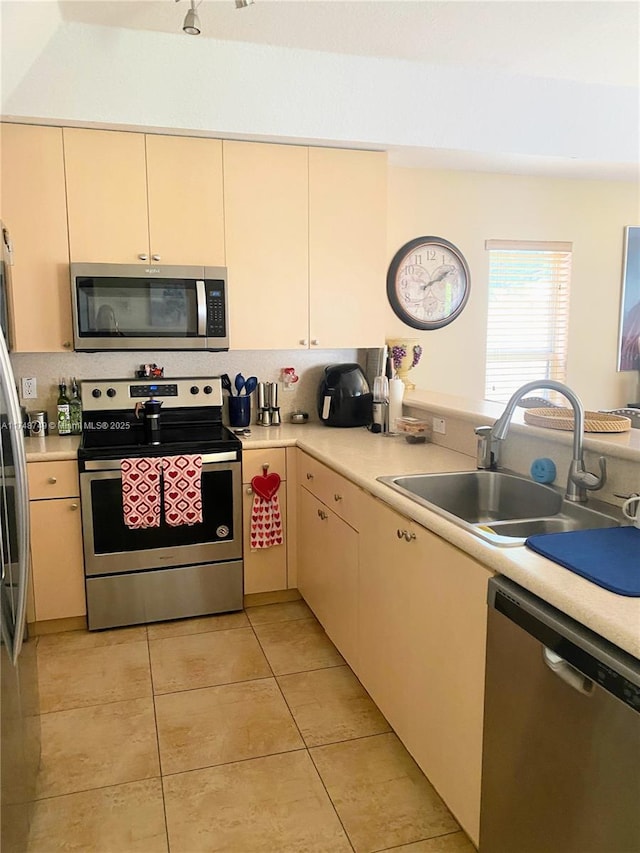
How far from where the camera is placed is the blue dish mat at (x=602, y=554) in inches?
54.6

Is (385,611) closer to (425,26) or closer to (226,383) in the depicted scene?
(226,383)

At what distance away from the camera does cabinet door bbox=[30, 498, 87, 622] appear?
295 centimetres

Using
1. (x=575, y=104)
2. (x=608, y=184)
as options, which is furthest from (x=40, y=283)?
(x=608, y=184)

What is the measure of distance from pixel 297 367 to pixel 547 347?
1878 mm

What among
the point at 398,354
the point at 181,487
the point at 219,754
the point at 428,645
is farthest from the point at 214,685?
the point at 398,354

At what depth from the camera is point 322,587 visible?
2.96 metres

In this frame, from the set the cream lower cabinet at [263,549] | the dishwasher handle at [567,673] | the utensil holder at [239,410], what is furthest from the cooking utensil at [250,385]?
the dishwasher handle at [567,673]

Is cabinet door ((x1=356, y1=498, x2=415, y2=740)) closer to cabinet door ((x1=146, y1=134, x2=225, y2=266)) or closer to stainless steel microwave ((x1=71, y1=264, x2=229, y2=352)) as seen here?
Result: stainless steel microwave ((x1=71, y1=264, x2=229, y2=352))

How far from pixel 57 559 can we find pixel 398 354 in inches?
82.9

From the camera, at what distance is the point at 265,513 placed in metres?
3.24

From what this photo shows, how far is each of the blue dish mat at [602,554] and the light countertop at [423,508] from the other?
0.02 metres

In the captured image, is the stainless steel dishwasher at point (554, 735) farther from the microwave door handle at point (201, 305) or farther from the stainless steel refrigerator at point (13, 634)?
the microwave door handle at point (201, 305)

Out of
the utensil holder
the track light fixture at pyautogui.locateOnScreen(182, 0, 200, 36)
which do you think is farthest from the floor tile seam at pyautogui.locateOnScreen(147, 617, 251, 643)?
the track light fixture at pyautogui.locateOnScreen(182, 0, 200, 36)

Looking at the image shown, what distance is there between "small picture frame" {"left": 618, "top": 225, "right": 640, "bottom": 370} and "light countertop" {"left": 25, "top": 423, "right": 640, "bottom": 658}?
237 centimetres
